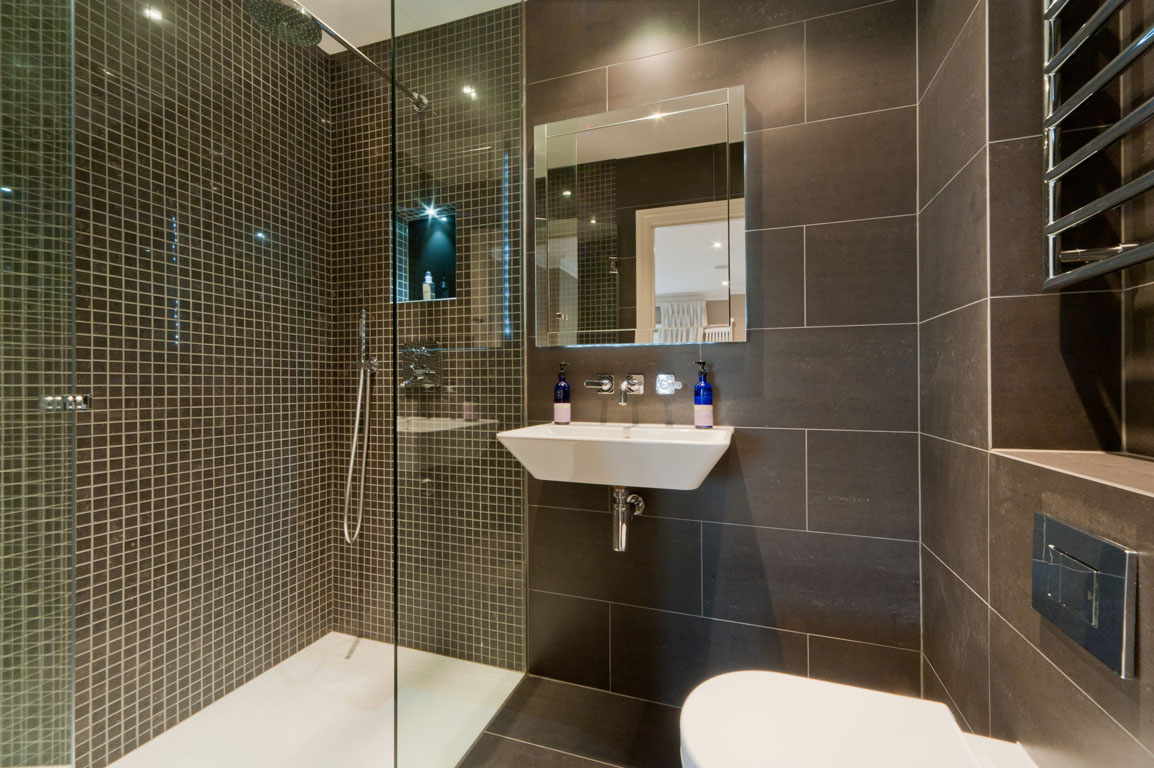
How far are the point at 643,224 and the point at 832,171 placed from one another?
0.58 m

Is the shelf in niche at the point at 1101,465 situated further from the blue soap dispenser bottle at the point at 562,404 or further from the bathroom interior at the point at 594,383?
the blue soap dispenser bottle at the point at 562,404

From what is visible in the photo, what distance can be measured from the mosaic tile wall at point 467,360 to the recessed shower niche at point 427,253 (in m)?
0.03

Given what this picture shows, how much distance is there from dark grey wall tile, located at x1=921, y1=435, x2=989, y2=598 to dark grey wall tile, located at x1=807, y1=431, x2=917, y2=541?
4cm

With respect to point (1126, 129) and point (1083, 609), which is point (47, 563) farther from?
point (1126, 129)

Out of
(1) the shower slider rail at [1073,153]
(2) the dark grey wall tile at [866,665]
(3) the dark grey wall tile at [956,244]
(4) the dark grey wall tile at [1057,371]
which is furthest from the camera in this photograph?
(2) the dark grey wall tile at [866,665]

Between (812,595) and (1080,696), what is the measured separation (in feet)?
2.52

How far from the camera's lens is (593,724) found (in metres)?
1.51

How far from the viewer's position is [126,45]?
4.85ft

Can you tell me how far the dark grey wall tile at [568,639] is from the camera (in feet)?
5.45

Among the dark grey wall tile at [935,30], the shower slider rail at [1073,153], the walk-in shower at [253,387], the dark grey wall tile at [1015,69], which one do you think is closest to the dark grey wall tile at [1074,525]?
the shower slider rail at [1073,153]

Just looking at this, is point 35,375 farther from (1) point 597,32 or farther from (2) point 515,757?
(1) point 597,32

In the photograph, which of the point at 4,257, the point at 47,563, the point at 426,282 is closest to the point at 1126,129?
the point at 426,282

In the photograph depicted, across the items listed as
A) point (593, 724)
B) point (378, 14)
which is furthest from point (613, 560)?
point (378, 14)

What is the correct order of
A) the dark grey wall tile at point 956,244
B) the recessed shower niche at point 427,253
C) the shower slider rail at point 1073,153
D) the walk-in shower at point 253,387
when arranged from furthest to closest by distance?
the recessed shower niche at point 427,253 < the walk-in shower at point 253,387 < the dark grey wall tile at point 956,244 < the shower slider rail at point 1073,153
